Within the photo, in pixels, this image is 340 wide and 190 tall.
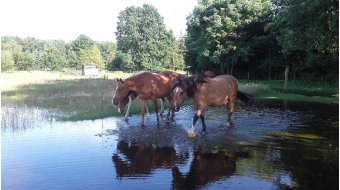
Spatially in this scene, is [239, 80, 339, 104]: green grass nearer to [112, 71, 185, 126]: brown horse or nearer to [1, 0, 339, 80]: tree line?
[1, 0, 339, 80]: tree line

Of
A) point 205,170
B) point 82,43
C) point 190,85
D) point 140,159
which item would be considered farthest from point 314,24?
point 82,43

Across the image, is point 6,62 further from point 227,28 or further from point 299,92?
point 299,92

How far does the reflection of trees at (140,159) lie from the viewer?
5230mm

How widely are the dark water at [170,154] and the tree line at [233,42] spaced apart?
17.9 feet

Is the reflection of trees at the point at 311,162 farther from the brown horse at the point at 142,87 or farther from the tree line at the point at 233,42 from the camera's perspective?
the tree line at the point at 233,42

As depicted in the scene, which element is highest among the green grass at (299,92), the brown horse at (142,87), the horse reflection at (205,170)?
the brown horse at (142,87)

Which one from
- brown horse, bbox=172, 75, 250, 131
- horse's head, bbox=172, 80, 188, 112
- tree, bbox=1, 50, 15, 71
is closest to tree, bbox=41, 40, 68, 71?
tree, bbox=1, 50, 15, 71

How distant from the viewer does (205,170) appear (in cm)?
514

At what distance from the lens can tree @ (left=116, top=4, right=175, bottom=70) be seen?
186 feet

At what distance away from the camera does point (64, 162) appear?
18.6 ft

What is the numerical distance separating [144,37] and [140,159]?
5475 cm

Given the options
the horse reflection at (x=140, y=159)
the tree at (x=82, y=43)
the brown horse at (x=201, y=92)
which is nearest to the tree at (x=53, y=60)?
the tree at (x=82, y=43)

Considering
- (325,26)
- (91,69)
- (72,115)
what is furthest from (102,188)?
(91,69)

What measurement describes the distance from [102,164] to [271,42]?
82.5ft
